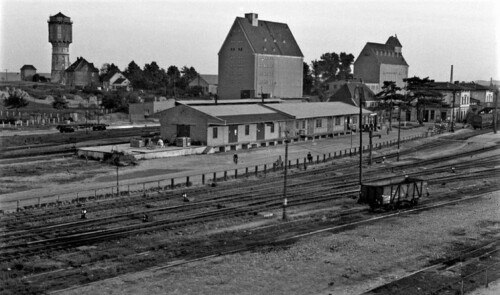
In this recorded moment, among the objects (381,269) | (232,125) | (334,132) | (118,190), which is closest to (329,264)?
(381,269)

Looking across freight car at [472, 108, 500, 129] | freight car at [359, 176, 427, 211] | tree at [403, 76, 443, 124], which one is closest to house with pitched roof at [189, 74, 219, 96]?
tree at [403, 76, 443, 124]

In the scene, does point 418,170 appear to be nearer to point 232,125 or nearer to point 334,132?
point 232,125

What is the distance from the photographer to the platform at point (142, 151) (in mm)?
55188

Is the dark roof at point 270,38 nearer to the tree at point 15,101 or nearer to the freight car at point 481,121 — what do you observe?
the freight car at point 481,121

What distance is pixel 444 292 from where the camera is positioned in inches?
840

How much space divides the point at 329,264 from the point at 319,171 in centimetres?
2783

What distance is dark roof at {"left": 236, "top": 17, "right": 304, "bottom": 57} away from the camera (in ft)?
353

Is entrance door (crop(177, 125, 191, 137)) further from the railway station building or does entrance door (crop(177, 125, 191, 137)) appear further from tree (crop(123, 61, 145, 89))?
tree (crop(123, 61, 145, 89))

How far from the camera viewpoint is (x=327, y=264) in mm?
24516

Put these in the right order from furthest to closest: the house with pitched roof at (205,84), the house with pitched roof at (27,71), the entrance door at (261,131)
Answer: the house with pitched roof at (27,71), the house with pitched roof at (205,84), the entrance door at (261,131)

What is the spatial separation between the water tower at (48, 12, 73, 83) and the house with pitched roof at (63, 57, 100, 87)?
10.6 feet

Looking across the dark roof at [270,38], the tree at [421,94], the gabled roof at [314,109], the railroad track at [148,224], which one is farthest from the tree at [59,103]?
the railroad track at [148,224]

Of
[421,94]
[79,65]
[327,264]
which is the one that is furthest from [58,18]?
[327,264]

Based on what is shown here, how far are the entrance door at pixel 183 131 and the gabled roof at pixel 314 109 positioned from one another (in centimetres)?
1666
